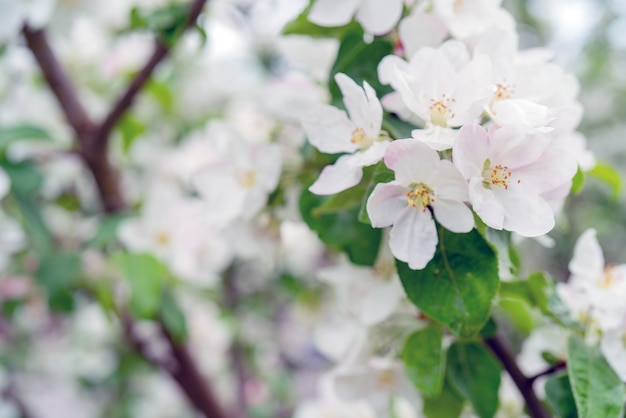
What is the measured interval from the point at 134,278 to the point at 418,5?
1.92 ft

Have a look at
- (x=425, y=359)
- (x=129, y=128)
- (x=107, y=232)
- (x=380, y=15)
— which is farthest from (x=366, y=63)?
(x=129, y=128)

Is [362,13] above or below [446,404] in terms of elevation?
above

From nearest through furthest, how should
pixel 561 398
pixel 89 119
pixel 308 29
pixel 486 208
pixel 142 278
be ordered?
pixel 486 208
pixel 561 398
pixel 308 29
pixel 142 278
pixel 89 119

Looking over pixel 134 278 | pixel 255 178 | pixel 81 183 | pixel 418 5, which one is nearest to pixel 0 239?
pixel 81 183

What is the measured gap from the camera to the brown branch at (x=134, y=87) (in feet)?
2.76

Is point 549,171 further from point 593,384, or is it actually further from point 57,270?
point 57,270

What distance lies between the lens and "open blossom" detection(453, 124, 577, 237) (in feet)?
1.59

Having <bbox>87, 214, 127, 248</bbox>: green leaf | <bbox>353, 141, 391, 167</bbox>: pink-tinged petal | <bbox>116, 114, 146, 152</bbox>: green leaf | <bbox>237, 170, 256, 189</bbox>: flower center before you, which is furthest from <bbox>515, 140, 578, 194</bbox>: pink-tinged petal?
<bbox>116, 114, 146, 152</bbox>: green leaf

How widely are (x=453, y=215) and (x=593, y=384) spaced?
19cm

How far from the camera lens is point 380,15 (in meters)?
0.61

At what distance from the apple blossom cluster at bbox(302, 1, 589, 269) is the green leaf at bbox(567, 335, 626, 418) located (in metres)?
0.13

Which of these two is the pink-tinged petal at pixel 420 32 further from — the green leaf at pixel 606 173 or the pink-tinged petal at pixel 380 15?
the green leaf at pixel 606 173

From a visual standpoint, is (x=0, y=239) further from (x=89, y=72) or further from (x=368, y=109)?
(x=368, y=109)

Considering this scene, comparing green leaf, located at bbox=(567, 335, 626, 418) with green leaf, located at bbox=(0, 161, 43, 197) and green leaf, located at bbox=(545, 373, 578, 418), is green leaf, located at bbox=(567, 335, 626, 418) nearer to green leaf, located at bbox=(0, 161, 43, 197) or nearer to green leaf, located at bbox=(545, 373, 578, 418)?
green leaf, located at bbox=(545, 373, 578, 418)
